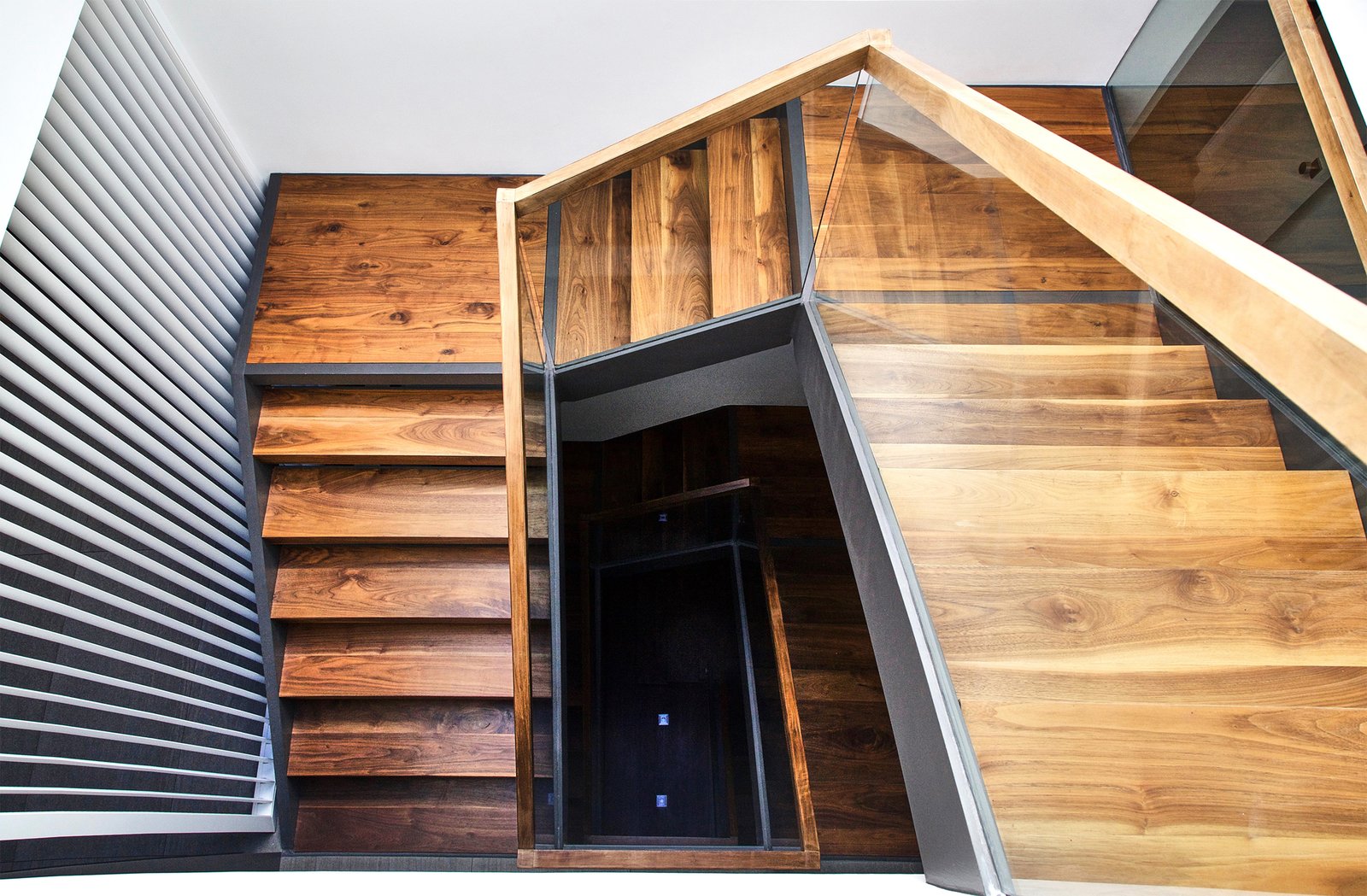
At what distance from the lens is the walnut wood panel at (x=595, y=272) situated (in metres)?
1.87

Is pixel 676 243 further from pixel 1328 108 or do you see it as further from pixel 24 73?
pixel 1328 108

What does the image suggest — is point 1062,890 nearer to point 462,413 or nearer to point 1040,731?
point 1040,731

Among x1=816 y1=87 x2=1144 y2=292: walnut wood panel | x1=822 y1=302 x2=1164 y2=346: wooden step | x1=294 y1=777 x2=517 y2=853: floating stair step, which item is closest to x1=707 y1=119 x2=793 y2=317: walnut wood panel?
x1=816 y1=87 x2=1144 y2=292: walnut wood panel

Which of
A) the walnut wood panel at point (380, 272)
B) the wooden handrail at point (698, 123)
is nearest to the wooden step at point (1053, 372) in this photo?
the wooden handrail at point (698, 123)

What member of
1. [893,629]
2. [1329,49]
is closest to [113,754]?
[893,629]

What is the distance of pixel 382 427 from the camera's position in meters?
2.98

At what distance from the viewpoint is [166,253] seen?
2555mm

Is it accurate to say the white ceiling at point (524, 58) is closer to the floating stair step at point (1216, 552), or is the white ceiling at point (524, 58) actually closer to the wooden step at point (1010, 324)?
the wooden step at point (1010, 324)

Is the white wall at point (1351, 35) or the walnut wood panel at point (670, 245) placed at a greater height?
the white wall at point (1351, 35)

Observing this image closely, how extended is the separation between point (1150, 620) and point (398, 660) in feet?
8.54

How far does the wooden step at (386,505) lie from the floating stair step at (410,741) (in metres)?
0.62

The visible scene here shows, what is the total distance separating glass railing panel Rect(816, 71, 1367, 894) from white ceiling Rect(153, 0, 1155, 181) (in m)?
2.02

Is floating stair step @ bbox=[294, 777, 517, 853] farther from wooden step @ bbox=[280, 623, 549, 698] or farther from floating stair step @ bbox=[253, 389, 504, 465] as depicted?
floating stair step @ bbox=[253, 389, 504, 465]

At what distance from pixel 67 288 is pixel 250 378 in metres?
0.94
